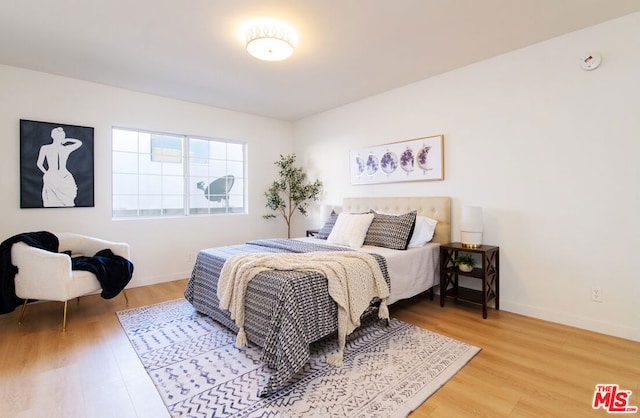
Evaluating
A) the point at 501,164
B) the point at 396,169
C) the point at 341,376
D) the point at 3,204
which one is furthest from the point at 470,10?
the point at 3,204

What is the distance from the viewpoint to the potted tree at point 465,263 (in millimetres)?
2935

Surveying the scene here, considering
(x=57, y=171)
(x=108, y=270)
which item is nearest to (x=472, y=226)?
(x=108, y=270)

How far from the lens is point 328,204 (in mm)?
4816

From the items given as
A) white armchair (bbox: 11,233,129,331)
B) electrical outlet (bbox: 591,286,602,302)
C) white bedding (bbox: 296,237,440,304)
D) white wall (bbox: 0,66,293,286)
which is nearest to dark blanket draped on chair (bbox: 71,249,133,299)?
white armchair (bbox: 11,233,129,331)

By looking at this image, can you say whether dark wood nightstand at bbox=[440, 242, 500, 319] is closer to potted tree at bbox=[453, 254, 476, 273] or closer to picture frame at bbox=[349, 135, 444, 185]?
potted tree at bbox=[453, 254, 476, 273]

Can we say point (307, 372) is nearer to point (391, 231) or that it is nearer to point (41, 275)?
point (391, 231)

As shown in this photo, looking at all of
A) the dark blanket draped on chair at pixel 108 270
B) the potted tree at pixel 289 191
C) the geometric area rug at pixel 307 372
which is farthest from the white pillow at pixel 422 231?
the dark blanket draped on chair at pixel 108 270

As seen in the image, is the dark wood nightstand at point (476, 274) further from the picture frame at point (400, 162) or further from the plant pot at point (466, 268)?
the picture frame at point (400, 162)

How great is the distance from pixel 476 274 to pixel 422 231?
2.24 ft

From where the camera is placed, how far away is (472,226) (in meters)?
2.92

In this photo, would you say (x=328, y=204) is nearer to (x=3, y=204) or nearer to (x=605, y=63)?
(x=605, y=63)

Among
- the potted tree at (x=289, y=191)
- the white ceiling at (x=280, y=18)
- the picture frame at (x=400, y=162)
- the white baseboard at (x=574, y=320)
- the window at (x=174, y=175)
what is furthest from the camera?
the potted tree at (x=289, y=191)

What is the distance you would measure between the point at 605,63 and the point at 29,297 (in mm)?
5246

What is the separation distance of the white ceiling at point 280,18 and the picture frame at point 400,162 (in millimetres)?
778
